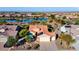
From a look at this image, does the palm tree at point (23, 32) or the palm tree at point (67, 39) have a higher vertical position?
the palm tree at point (23, 32)

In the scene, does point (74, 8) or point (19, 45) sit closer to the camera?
point (19, 45)

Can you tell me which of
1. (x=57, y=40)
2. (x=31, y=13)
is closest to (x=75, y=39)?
(x=57, y=40)

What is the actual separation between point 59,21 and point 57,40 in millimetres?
117

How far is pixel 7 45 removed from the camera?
94 cm

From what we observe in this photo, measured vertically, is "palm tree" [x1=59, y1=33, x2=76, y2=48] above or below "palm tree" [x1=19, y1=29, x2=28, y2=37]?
below

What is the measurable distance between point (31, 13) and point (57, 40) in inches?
8.7

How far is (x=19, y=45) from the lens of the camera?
37.1 inches
